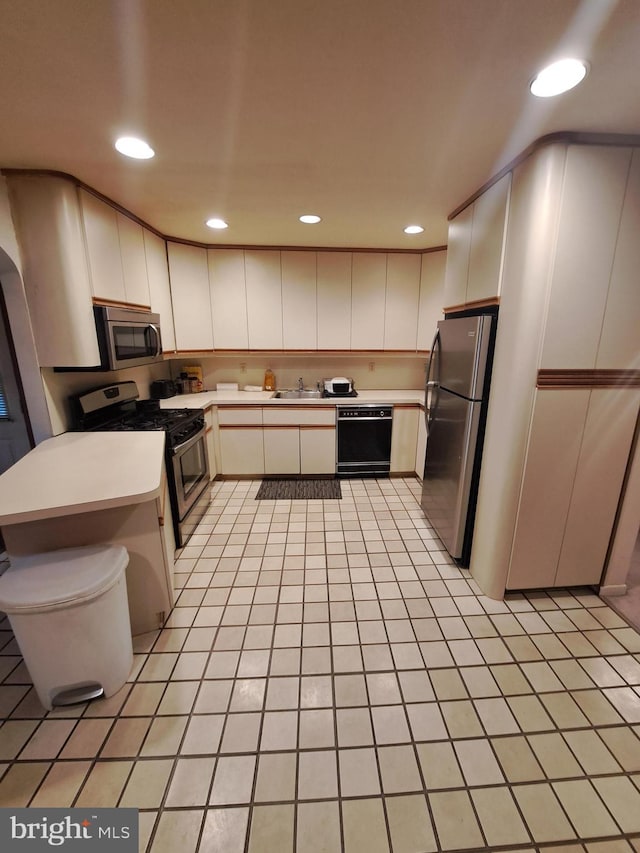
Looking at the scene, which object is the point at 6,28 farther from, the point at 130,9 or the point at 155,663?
the point at 155,663

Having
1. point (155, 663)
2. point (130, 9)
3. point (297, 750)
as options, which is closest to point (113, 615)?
point (155, 663)

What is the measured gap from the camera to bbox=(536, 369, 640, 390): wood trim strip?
1.75 metres

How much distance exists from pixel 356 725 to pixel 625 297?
2.25 metres

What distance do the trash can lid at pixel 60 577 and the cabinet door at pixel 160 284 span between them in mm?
2177

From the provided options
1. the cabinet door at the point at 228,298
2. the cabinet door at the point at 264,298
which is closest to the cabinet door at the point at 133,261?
the cabinet door at the point at 228,298

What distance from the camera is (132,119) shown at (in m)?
1.42

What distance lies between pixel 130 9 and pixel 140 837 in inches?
93.3

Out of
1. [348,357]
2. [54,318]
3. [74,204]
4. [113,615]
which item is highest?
[74,204]

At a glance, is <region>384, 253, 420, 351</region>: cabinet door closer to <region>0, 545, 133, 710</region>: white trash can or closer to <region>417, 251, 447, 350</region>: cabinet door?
<region>417, 251, 447, 350</region>: cabinet door

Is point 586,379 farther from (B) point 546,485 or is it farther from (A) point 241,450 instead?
(A) point 241,450

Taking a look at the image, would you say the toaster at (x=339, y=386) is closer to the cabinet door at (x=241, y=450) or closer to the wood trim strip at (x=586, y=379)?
the cabinet door at (x=241, y=450)

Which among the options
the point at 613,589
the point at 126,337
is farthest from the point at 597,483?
the point at 126,337

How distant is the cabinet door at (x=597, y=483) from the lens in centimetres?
182

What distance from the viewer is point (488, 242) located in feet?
6.52
